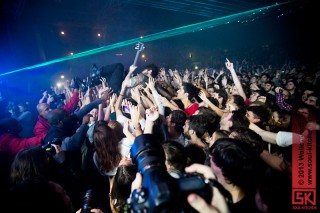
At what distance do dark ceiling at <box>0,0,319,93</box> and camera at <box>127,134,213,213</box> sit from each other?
956 cm

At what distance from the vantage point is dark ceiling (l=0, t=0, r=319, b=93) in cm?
1041

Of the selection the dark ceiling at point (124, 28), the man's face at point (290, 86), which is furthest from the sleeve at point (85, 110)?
the dark ceiling at point (124, 28)

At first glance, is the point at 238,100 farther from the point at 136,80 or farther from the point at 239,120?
the point at 136,80

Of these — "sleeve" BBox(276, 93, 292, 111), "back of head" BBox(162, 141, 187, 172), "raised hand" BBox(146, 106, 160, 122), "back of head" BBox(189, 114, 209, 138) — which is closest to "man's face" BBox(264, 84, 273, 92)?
"sleeve" BBox(276, 93, 292, 111)

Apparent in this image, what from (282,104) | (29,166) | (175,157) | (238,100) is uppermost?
(29,166)

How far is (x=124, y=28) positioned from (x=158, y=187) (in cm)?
2031

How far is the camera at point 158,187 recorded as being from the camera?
2.64 feet

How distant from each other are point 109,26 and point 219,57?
9.99m

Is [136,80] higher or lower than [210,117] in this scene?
higher

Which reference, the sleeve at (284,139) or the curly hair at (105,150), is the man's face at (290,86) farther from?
the curly hair at (105,150)

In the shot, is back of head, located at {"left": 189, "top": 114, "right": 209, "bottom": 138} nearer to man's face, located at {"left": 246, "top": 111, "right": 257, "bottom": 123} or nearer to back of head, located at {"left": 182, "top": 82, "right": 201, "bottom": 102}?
man's face, located at {"left": 246, "top": 111, "right": 257, "bottom": 123}

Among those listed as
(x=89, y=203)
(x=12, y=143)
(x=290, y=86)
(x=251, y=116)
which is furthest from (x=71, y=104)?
(x=290, y=86)

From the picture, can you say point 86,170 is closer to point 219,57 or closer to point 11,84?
point 11,84

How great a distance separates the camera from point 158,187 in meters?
0.82
